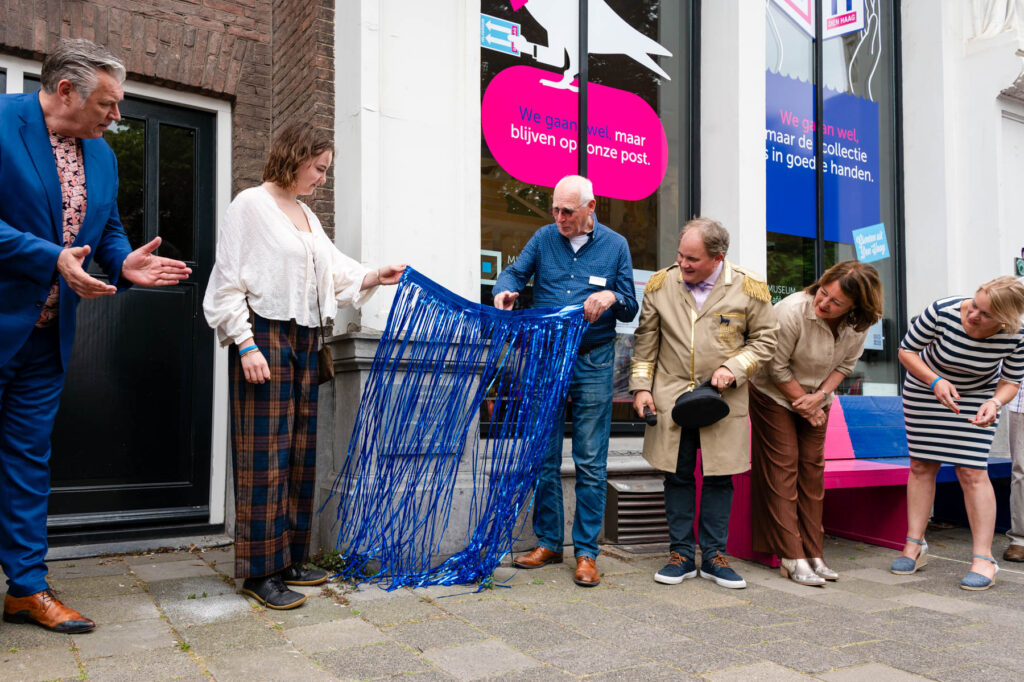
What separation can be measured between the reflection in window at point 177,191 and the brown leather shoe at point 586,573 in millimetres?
2845

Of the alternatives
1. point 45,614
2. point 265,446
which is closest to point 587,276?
point 265,446

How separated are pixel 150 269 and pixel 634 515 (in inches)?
122

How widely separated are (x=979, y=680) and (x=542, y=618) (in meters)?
1.57

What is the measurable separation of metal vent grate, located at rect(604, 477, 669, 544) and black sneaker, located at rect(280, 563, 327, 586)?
1.91 m

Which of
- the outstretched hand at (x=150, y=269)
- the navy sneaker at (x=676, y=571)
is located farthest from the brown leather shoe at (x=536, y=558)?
the outstretched hand at (x=150, y=269)

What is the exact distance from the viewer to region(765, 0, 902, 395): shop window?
22.4 ft

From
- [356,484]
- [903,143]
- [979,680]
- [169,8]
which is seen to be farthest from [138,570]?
[903,143]

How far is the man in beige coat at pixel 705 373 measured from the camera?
13.1 ft

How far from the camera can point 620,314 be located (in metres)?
4.04

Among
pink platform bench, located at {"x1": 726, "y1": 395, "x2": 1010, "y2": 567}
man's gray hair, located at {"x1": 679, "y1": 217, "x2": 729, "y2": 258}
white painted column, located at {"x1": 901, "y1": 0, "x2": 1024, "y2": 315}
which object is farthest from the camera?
white painted column, located at {"x1": 901, "y1": 0, "x2": 1024, "y2": 315}

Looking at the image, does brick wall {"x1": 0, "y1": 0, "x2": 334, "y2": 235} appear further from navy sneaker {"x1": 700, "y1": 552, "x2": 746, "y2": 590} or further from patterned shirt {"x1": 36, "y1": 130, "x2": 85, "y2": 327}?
navy sneaker {"x1": 700, "y1": 552, "x2": 746, "y2": 590}

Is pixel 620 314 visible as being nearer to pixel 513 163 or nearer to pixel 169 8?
pixel 513 163

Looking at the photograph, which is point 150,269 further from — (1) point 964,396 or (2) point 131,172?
(1) point 964,396

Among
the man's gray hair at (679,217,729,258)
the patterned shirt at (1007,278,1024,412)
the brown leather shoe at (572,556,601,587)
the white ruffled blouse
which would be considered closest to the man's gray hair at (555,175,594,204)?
the man's gray hair at (679,217,729,258)
